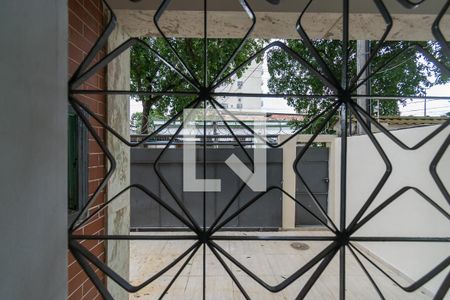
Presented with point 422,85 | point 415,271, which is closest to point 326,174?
point 415,271

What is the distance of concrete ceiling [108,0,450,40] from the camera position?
56.7 inches

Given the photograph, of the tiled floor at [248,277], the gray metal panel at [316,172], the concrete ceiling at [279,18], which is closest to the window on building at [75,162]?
the concrete ceiling at [279,18]

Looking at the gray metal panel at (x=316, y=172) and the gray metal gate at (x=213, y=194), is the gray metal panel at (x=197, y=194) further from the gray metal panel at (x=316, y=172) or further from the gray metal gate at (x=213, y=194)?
the gray metal panel at (x=316, y=172)

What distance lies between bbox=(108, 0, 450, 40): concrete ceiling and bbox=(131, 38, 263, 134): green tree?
4.88 feet

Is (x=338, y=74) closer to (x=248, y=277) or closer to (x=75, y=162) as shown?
(x=248, y=277)

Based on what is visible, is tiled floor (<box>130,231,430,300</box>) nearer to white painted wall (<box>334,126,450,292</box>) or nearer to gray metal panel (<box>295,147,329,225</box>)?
white painted wall (<box>334,126,450,292</box>)

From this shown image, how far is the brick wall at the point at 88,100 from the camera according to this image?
125 centimetres

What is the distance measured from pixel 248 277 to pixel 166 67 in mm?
2538

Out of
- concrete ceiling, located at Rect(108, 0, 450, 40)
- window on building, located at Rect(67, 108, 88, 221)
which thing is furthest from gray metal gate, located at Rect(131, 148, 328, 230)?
window on building, located at Rect(67, 108, 88, 221)

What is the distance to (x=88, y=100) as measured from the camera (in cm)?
141

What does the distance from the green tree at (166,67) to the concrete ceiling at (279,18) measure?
149cm

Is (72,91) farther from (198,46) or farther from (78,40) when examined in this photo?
(198,46)

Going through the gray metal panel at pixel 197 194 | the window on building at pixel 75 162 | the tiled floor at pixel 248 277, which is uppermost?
the window on building at pixel 75 162

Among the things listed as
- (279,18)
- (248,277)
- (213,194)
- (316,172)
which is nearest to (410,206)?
(248,277)
